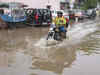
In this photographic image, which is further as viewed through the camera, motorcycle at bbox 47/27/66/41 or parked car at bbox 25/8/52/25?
parked car at bbox 25/8/52/25

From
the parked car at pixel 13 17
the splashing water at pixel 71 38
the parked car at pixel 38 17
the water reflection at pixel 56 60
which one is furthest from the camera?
the parked car at pixel 38 17

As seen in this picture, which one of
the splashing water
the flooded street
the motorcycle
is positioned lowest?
the splashing water

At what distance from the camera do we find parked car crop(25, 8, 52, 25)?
2197 cm

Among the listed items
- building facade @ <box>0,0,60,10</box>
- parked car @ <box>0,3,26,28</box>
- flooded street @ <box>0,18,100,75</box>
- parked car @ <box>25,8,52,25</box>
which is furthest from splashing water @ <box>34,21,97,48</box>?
building facade @ <box>0,0,60,10</box>

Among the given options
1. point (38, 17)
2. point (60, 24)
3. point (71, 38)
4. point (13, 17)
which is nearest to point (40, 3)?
point (38, 17)

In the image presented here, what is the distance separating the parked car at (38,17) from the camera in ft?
72.1

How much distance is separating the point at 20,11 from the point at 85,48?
11676 mm

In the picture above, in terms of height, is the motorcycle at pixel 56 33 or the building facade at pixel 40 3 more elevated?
the building facade at pixel 40 3

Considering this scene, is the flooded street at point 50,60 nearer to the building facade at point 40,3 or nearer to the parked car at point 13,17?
the parked car at point 13,17

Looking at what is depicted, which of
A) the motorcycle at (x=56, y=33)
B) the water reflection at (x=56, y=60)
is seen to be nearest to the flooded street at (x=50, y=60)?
the water reflection at (x=56, y=60)

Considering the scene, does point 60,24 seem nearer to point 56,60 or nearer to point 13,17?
point 56,60

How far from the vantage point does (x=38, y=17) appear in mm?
21844

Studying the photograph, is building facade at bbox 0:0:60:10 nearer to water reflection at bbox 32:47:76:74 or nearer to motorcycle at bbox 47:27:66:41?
motorcycle at bbox 47:27:66:41

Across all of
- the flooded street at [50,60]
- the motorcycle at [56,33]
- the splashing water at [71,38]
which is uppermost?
the motorcycle at [56,33]
